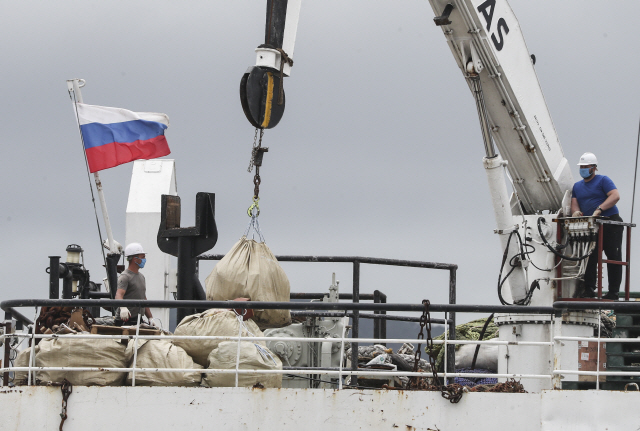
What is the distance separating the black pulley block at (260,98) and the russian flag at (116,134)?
376 centimetres

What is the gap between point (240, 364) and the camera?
815 centimetres

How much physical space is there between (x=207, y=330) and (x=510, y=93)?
593 cm

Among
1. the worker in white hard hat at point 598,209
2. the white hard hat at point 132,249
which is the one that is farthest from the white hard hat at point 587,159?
the white hard hat at point 132,249

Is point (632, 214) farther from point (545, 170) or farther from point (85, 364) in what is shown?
point (85, 364)

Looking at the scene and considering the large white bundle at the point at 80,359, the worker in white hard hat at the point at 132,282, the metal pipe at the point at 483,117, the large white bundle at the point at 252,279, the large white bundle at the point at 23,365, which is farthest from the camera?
the metal pipe at the point at 483,117

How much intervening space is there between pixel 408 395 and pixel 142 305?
2.42 meters

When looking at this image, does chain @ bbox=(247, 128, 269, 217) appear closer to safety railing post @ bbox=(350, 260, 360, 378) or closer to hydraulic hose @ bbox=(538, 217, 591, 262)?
safety railing post @ bbox=(350, 260, 360, 378)

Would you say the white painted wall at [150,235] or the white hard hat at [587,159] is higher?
the white hard hat at [587,159]

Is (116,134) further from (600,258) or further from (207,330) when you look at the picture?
(600,258)

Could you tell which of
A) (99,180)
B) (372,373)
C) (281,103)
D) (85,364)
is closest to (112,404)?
(85,364)

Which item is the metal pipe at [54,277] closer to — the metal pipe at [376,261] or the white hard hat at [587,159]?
the metal pipe at [376,261]

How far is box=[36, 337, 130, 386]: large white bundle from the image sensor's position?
26.6 ft

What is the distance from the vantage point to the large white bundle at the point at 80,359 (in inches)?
319

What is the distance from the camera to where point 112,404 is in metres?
7.91
